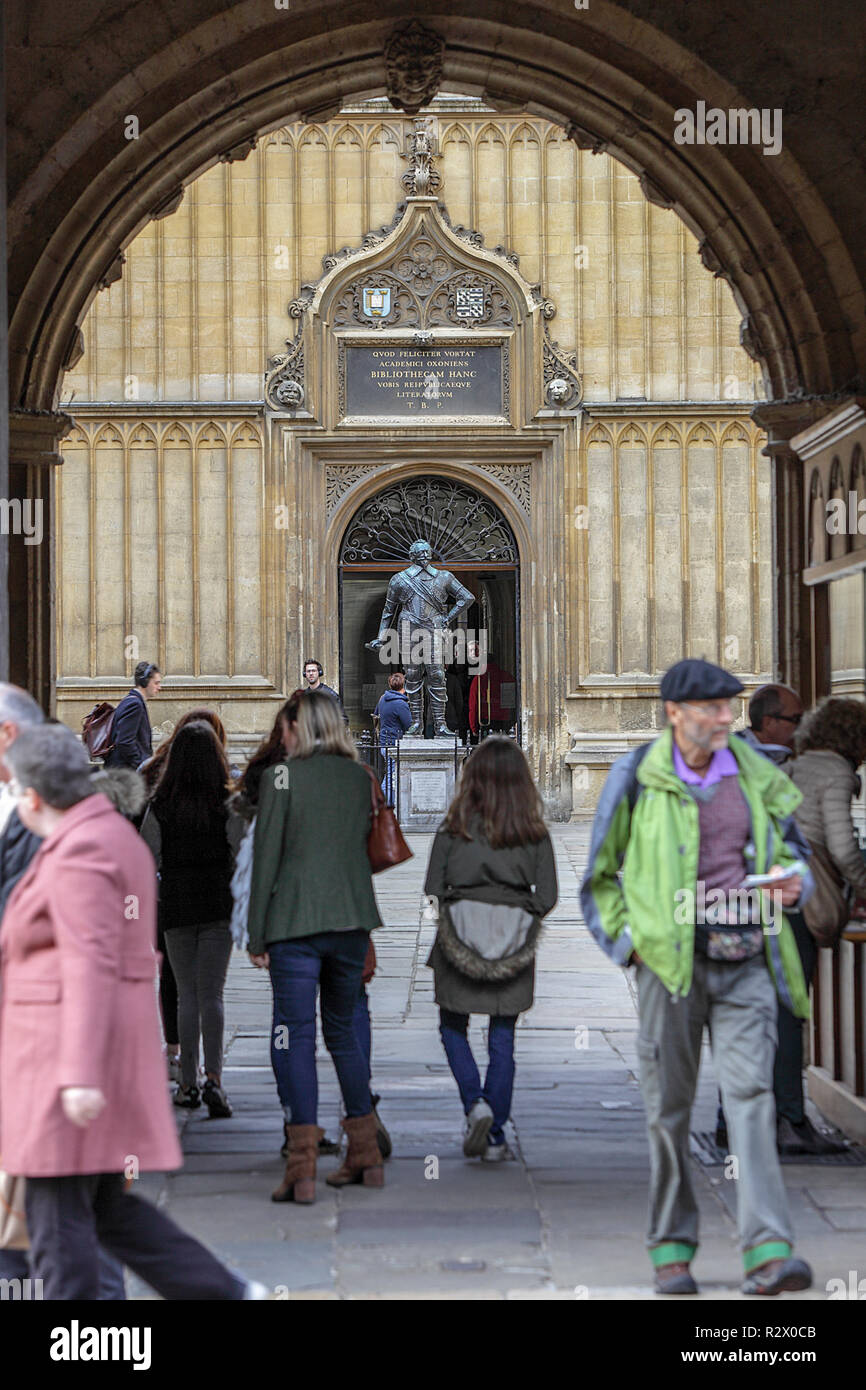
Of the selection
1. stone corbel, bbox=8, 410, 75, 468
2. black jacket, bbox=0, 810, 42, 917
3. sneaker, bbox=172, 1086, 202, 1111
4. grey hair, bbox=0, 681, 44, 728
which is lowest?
sneaker, bbox=172, 1086, 202, 1111

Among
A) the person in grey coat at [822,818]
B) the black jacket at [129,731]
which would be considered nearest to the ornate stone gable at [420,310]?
the black jacket at [129,731]

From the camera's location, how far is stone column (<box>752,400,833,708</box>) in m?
8.48

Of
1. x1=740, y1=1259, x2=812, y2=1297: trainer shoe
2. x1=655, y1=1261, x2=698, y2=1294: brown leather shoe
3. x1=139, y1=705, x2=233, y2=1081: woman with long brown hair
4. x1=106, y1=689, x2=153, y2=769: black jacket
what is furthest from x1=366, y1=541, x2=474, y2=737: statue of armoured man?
x1=740, y1=1259, x2=812, y2=1297: trainer shoe

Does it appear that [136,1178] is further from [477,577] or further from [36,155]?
[477,577]

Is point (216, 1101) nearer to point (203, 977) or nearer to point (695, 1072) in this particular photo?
point (203, 977)

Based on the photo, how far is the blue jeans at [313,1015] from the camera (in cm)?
536

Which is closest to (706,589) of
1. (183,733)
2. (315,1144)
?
(183,733)

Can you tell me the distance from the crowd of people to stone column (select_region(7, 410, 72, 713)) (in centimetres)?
236

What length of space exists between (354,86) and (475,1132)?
571 centimetres

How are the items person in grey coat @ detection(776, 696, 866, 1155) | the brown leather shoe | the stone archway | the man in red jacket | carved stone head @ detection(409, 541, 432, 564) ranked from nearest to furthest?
the brown leather shoe < person in grey coat @ detection(776, 696, 866, 1155) < the stone archway < carved stone head @ detection(409, 541, 432, 564) < the man in red jacket

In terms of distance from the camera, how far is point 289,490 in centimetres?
1795

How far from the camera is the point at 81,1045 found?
10.9 feet

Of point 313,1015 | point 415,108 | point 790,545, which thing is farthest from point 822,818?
point 415,108

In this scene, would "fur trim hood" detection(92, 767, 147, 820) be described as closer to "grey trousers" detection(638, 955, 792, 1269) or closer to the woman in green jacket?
the woman in green jacket
